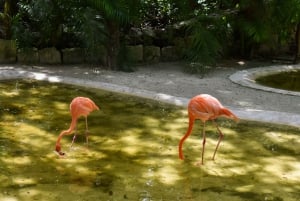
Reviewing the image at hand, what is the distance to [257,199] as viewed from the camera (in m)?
3.00

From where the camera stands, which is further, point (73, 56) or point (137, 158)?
point (73, 56)

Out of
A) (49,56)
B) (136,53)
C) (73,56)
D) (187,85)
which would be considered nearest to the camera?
(187,85)

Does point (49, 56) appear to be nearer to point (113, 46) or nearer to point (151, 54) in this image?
point (113, 46)

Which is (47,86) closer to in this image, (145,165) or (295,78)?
(145,165)

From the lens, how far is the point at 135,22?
745cm

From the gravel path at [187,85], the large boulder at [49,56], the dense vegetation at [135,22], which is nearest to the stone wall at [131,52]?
the large boulder at [49,56]

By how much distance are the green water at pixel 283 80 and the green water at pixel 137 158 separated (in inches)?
82.1

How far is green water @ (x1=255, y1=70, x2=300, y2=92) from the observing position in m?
6.43

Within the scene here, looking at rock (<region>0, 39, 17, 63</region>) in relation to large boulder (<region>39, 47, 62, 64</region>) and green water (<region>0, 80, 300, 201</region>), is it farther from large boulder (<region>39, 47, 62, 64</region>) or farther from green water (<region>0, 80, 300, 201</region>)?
green water (<region>0, 80, 300, 201</region>)

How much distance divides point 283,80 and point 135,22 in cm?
231

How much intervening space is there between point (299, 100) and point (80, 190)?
3.18 m

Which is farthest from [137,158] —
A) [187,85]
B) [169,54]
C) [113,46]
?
[169,54]

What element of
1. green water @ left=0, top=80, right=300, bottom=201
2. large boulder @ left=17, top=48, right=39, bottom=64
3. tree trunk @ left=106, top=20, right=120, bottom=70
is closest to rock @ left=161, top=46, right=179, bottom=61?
tree trunk @ left=106, top=20, right=120, bottom=70

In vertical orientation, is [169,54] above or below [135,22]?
below
